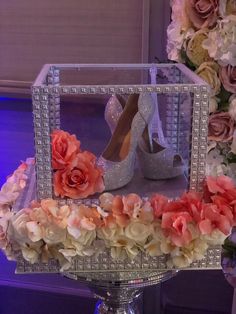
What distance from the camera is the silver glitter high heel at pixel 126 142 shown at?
810 millimetres

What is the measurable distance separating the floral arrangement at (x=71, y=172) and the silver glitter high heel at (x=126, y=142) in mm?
31

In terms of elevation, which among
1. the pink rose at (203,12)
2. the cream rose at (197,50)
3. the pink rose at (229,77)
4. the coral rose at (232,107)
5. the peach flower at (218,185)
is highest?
the pink rose at (203,12)

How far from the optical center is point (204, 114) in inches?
29.1

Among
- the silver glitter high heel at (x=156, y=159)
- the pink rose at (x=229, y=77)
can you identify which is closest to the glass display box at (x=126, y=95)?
the silver glitter high heel at (x=156, y=159)

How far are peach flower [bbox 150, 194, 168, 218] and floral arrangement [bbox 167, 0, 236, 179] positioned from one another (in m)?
0.31

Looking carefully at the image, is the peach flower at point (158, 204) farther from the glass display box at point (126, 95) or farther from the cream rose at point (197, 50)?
the cream rose at point (197, 50)

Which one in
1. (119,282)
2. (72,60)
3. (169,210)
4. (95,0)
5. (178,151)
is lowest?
(119,282)

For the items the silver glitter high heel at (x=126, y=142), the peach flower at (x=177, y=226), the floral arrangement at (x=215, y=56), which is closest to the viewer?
the peach flower at (x=177, y=226)

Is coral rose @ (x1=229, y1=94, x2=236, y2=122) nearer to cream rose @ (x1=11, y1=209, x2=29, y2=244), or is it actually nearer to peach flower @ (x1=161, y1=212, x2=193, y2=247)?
peach flower @ (x1=161, y1=212, x2=193, y2=247)

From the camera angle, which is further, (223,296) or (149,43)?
(223,296)

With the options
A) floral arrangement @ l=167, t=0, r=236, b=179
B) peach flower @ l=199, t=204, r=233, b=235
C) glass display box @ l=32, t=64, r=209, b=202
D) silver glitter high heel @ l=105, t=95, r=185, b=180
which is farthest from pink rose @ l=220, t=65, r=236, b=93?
peach flower @ l=199, t=204, r=233, b=235

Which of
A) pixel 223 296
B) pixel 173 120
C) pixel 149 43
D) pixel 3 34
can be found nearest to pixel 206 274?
pixel 223 296

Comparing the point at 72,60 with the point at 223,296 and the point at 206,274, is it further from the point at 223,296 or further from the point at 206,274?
the point at 223,296

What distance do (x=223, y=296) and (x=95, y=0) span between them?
108cm
